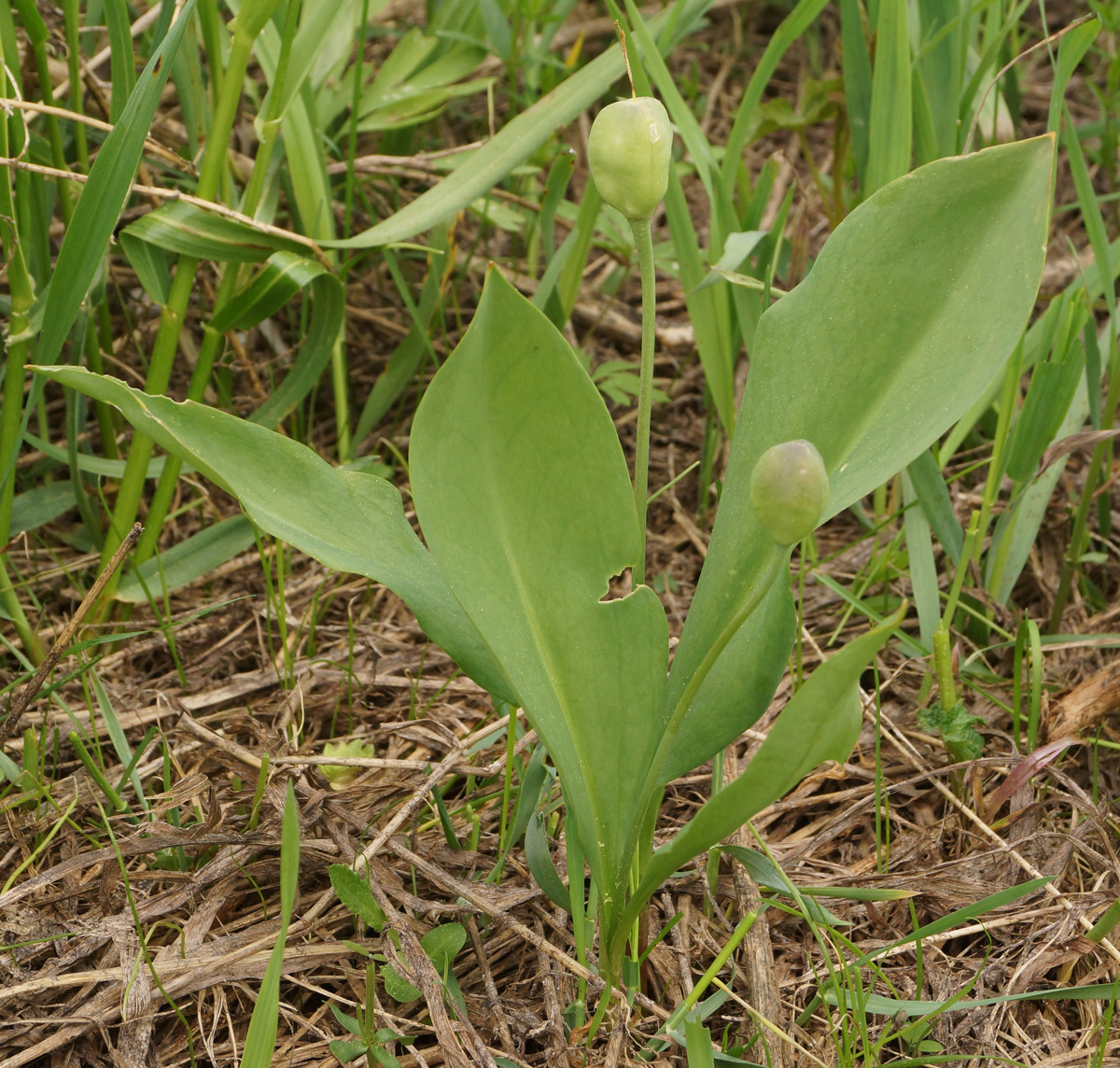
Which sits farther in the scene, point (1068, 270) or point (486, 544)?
point (1068, 270)

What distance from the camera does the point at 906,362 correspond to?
2.75 feet

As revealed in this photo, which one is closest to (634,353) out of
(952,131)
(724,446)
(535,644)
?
(724,446)

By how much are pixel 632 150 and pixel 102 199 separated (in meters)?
0.62

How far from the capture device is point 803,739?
2.24 ft

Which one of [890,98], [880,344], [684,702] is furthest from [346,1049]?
[890,98]

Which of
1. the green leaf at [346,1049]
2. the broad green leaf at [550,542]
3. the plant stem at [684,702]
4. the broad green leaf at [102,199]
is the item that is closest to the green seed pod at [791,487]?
the plant stem at [684,702]

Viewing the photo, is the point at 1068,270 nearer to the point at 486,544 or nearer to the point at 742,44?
the point at 742,44

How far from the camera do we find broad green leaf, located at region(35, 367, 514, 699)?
80 cm

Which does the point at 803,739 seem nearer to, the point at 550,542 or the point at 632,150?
the point at 550,542

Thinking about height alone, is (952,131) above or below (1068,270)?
above

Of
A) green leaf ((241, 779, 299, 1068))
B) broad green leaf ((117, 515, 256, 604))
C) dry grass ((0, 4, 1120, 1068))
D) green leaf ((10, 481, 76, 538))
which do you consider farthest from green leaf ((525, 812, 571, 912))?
green leaf ((10, 481, 76, 538))

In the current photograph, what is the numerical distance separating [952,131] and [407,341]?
78cm

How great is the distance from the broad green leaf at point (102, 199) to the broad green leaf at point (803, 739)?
82 cm

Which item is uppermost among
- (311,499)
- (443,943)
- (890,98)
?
(890,98)
